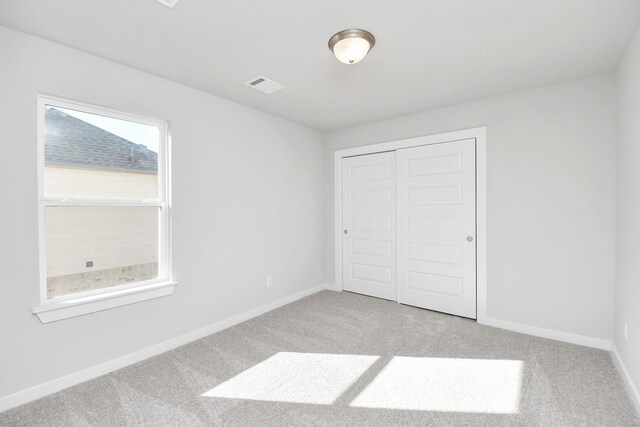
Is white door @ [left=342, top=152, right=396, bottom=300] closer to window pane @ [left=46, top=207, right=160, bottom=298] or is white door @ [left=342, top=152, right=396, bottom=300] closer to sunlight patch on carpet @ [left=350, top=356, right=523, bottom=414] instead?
sunlight patch on carpet @ [left=350, top=356, right=523, bottom=414]

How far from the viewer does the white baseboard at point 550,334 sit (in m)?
2.71

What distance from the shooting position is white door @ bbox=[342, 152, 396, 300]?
409 cm

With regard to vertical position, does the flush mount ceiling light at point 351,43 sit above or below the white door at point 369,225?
above

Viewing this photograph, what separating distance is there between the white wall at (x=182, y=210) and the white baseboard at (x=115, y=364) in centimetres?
4

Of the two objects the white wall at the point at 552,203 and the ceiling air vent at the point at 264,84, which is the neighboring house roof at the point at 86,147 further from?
the white wall at the point at 552,203

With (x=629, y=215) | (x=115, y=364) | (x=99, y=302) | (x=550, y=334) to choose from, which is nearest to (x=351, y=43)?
(x=629, y=215)

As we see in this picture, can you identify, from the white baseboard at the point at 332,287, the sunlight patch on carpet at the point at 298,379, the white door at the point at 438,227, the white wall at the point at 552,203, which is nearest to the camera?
the sunlight patch on carpet at the point at 298,379

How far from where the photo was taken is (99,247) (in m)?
2.43

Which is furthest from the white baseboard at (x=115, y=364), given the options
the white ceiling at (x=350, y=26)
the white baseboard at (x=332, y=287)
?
the white ceiling at (x=350, y=26)

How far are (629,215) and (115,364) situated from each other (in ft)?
13.1

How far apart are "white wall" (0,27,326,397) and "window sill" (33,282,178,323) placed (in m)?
0.06

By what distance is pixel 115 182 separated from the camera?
8.24 feet

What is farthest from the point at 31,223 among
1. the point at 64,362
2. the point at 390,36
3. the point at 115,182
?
the point at 390,36

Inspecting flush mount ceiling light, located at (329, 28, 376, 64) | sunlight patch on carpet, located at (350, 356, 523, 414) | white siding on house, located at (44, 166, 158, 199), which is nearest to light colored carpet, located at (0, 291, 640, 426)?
sunlight patch on carpet, located at (350, 356, 523, 414)
